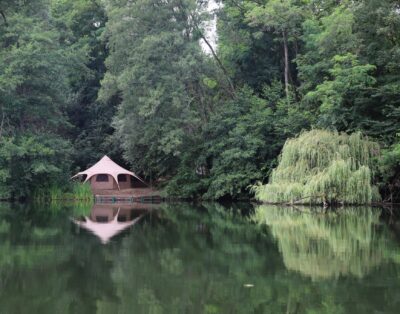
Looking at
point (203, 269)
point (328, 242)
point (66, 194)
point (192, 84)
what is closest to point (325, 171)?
point (192, 84)

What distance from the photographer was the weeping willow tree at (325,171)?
68.7 feet

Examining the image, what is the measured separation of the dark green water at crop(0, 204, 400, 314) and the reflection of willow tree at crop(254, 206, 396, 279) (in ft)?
0.07

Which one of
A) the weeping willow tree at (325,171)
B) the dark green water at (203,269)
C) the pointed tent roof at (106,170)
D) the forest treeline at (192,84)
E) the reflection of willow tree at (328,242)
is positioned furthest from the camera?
the pointed tent roof at (106,170)

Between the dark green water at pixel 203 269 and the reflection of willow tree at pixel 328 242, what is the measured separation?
0.9 inches

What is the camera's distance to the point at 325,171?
21484 millimetres

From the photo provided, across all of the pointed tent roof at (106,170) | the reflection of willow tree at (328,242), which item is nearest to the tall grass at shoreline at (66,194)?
the pointed tent roof at (106,170)

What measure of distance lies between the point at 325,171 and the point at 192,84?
10042 mm

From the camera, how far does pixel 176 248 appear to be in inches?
420

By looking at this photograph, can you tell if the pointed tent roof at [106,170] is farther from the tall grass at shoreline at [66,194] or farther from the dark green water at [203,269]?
the dark green water at [203,269]

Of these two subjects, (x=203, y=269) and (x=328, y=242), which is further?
(x=328, y=242)

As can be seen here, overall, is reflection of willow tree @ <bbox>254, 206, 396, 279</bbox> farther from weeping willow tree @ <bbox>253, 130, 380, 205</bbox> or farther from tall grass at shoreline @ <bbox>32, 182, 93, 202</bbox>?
tall grass at shoreline @ <bbox>32, 182, 93, 202</bbox>

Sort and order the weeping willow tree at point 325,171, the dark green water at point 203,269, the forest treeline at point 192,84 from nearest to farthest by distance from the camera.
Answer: the dark green water at point 203,269, the weeping willow tree at point 325,171, the forest treeline at point 192,84

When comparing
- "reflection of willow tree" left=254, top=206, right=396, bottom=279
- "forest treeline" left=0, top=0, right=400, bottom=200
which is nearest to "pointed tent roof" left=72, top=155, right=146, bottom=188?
"forest treeline" left=0, top=0, right=400, bottom=200

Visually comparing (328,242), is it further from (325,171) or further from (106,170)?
(106,170)
